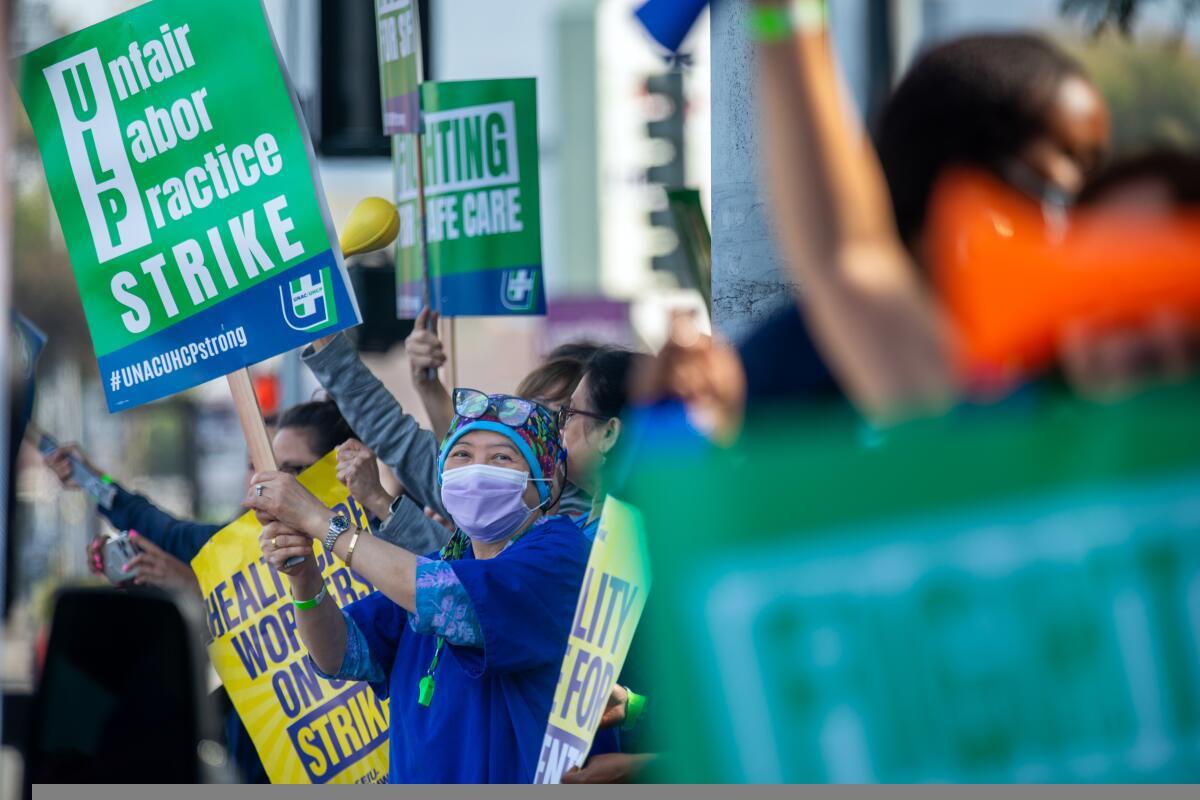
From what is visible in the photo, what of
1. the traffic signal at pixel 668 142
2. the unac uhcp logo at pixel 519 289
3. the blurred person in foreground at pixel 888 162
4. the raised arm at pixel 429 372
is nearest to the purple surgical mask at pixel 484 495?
the raised arm at pixel 429 372

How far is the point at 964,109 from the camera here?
193cm

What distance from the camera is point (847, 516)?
1863 millimetres

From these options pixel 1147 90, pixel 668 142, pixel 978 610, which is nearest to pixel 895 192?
pixel 978 610

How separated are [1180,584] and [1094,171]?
0.48m

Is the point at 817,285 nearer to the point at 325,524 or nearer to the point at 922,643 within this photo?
the point at 922,643

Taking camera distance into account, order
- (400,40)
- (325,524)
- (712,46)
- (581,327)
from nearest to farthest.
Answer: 1. (325,524)
2. (712,46)
3. (400,40)
4. (581,327)

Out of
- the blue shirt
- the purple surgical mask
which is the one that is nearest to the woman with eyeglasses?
the purple surgical mask

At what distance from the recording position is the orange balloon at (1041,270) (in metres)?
1.83

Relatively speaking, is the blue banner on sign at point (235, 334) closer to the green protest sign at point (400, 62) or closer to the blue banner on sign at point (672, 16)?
the green protest sign at point (400, 62)

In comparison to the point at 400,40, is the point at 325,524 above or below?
below

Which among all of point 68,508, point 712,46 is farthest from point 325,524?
point 68,508

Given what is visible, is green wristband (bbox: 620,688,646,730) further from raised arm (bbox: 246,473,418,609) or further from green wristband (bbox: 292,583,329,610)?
green wristband (bbox: 292,583,329,610)

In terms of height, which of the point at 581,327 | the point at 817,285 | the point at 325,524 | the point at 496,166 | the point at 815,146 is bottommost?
the point at 581,327

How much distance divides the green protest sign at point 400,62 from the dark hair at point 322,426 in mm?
908
